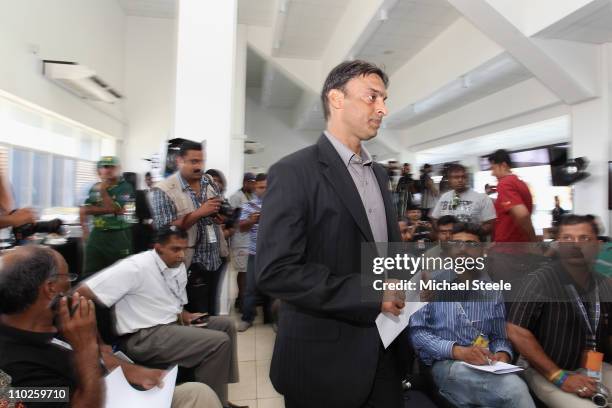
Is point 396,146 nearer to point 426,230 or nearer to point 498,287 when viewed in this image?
point 426,230

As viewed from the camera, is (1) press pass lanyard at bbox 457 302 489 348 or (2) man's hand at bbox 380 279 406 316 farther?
(1) press pass lanyard at bbox 457 302 489 348

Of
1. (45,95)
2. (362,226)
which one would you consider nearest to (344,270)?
(362,226)

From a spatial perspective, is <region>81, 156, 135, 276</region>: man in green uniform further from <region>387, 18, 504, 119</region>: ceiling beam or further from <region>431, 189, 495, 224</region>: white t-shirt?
<region>387, 18, 504, 119</region>: ceiling beam

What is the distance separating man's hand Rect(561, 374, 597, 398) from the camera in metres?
1.48

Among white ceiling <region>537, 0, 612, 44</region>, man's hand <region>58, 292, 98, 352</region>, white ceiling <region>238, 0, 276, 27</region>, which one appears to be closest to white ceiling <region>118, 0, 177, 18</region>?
white ceiling <region>238, 0, 276, 27</region>

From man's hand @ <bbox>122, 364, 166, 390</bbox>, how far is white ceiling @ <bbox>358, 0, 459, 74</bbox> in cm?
445

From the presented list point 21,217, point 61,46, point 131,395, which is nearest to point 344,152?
point 131,395

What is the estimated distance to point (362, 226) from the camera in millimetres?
865

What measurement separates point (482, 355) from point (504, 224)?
1503 mm

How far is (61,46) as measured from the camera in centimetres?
561

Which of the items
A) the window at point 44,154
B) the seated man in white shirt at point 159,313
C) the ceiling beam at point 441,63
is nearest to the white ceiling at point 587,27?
the ceiling beam at point 441,63

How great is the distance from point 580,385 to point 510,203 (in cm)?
144

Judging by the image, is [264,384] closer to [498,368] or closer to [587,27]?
[498,368]

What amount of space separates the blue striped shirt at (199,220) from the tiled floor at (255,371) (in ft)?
2.48
